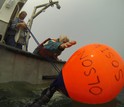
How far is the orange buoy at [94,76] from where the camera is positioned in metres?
5.64

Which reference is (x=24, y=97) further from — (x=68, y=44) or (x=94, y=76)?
(x=94, y=76)

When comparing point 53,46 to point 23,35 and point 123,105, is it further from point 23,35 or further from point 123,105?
point 123,105

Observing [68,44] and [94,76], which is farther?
[68,44]

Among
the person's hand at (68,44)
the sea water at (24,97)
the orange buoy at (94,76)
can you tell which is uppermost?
the person's hand at (68,44)

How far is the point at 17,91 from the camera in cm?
742

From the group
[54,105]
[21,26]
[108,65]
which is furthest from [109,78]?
[21,26]

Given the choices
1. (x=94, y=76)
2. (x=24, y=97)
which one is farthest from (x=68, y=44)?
→ (x=94, y=76)

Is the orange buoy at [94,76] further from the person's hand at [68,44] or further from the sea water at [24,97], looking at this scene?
the person's hand at [68,44]

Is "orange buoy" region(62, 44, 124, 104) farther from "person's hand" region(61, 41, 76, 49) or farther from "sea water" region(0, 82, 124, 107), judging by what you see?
"person's hand" region(61, 41, 76, 49)

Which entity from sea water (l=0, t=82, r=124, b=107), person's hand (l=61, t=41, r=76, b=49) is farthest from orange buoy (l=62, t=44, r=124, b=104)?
person's hand (l=61, t=41, r=76, b=49)

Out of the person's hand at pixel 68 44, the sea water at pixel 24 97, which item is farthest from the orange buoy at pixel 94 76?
the person's hand at pixel 68 44

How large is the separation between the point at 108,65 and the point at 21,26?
3.65 m

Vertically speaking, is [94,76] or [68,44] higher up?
[68,44]

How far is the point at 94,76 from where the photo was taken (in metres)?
5.61
